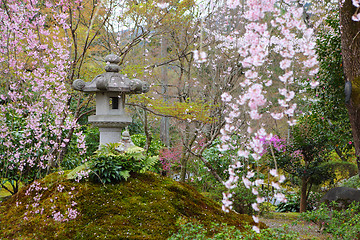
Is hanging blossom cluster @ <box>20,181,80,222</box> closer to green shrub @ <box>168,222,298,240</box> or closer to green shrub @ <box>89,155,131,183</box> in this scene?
green shrub @ <box>89,155,131,183</box>

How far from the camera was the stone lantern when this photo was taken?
428 centimetres

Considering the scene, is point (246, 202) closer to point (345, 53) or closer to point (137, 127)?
point (345, 53)

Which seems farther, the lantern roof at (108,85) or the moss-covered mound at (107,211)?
the lantern roof at (108,85)

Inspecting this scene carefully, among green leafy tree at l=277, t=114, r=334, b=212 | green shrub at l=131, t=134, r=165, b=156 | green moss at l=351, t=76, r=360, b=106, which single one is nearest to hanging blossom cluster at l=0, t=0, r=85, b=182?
green shrub at l=131, t=134, r=165, b=156

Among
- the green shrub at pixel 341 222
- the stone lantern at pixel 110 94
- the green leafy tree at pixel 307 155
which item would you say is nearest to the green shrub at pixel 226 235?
the green shrub at pixel 341 222

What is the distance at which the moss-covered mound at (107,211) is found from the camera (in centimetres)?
324

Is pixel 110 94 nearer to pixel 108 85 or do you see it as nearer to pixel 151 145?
pixel 108 85

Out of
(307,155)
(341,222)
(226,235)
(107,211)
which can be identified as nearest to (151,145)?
(307,155)

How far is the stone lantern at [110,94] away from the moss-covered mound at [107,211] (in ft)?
2.74

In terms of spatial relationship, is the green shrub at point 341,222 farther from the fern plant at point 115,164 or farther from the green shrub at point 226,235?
the fern plant at point 115,164

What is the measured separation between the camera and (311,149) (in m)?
6.70

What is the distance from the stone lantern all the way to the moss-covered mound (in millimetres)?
835

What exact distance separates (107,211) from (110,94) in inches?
67.9

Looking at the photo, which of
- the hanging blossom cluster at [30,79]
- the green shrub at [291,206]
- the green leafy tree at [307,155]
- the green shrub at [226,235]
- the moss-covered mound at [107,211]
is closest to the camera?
the green shrub at [226,235]
